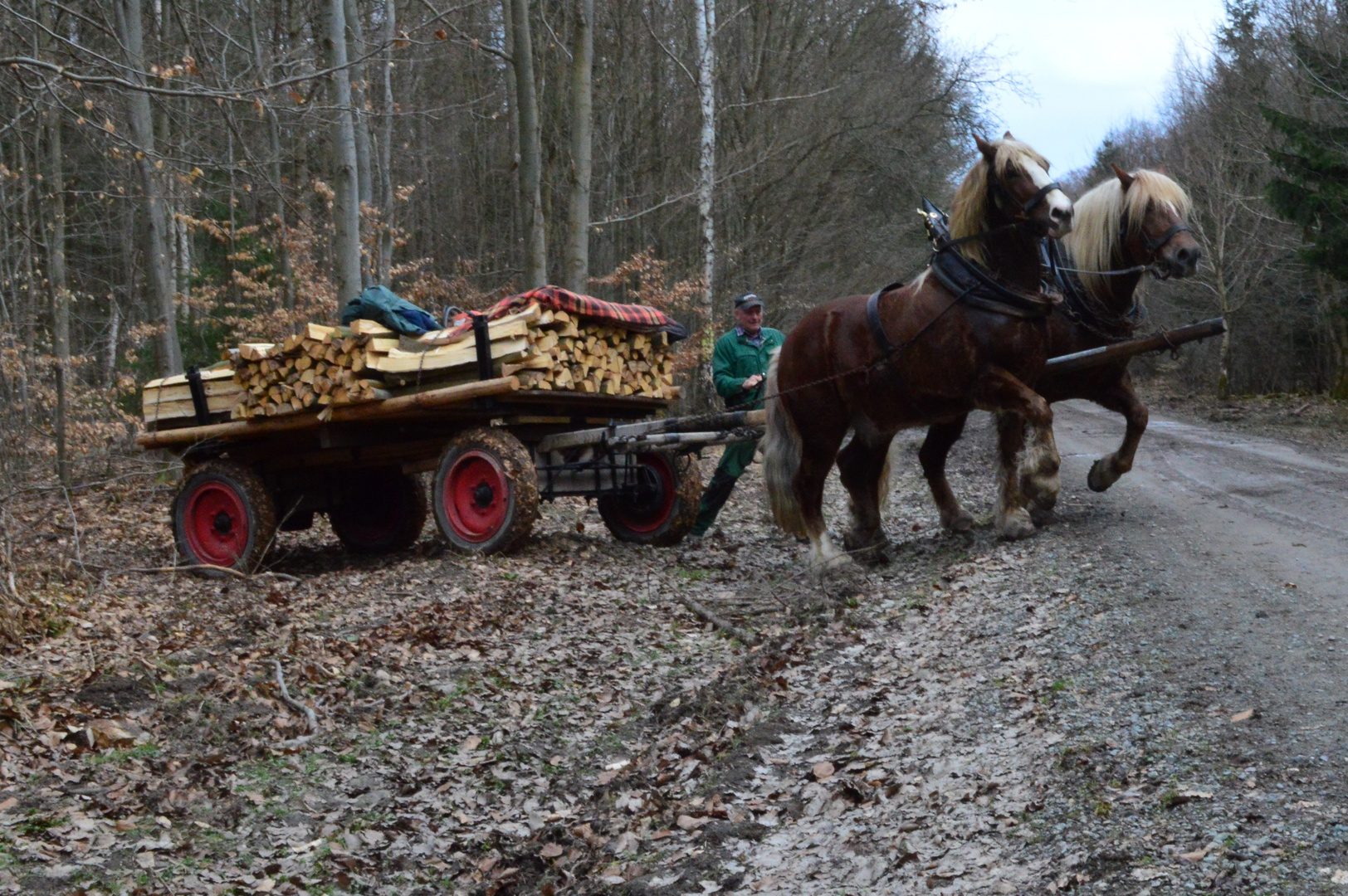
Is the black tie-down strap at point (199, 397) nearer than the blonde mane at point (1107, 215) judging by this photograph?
No

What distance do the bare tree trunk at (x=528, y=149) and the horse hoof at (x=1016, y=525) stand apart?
24.5 ft

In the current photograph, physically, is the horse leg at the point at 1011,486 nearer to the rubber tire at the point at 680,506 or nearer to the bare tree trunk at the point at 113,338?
the rubber tire at the point at 680,506

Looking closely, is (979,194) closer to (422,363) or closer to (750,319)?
(750,319)

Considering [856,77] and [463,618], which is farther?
[856,77]

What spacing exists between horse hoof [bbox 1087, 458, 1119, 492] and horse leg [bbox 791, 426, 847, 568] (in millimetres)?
1886

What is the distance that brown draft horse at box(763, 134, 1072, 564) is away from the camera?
7.41m

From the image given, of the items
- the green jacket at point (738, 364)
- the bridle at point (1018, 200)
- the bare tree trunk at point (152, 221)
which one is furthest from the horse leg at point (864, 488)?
the bare tree trunk at point (152, 221)

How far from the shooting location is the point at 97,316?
26766 mm

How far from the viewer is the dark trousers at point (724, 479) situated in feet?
32.6

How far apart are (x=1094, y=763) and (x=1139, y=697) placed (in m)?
0.61

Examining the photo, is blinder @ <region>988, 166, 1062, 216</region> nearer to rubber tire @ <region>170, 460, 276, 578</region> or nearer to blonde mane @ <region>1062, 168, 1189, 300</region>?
blonde mane @ <region>1062, 168, 1189, 300</region>

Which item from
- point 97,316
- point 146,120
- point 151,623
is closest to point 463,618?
point 151,623

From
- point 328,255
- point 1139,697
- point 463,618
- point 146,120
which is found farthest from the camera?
point 328,255

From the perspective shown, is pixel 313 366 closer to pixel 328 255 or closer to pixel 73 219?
pixel 328 255
